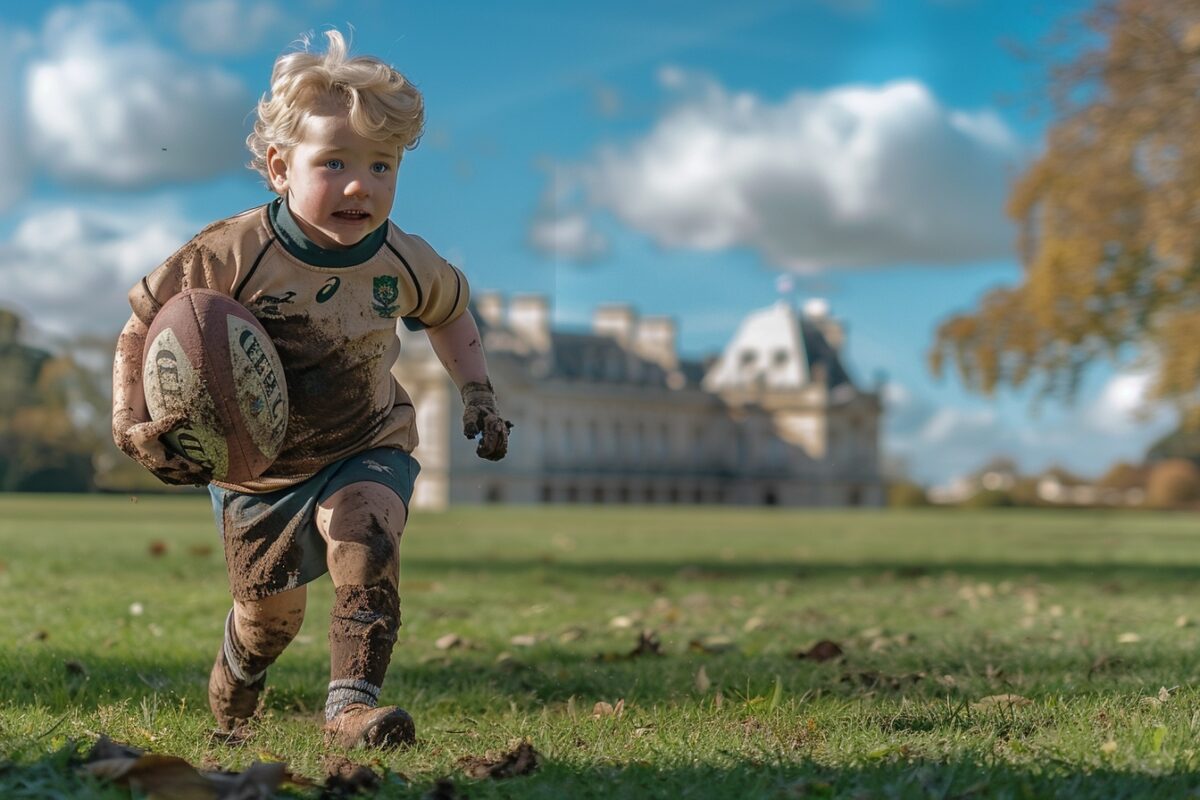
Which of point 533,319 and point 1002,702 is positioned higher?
point 533,319

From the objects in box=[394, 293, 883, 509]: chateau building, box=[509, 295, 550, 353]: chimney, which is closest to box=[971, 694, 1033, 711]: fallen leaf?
box=[394, 293, 883, 509]: chateau building

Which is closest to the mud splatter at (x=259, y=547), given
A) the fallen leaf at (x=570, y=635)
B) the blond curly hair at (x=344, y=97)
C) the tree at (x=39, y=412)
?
the blond curly hair at (x=344, y=97)

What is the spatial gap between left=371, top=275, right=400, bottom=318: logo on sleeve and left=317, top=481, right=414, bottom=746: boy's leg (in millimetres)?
495

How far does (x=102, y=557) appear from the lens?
11.2 metres

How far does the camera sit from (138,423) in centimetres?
356

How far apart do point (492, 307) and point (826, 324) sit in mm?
28446

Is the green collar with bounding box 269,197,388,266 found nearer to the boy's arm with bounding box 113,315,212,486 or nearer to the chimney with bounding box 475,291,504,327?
the boy's arm with bounding box 113,315,212,486

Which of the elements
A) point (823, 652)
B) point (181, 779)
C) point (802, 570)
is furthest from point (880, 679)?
point (802, 570)

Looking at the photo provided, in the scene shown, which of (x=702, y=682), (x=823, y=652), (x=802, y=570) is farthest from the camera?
(x=802, y=570)

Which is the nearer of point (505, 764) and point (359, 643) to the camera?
point (505, 764)

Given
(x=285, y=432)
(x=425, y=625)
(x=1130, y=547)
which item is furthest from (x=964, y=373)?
(x=285, y=432)

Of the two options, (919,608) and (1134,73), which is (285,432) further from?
(1134,73)

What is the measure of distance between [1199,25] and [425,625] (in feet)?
40.5

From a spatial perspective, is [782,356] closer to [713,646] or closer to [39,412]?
[39,412]
